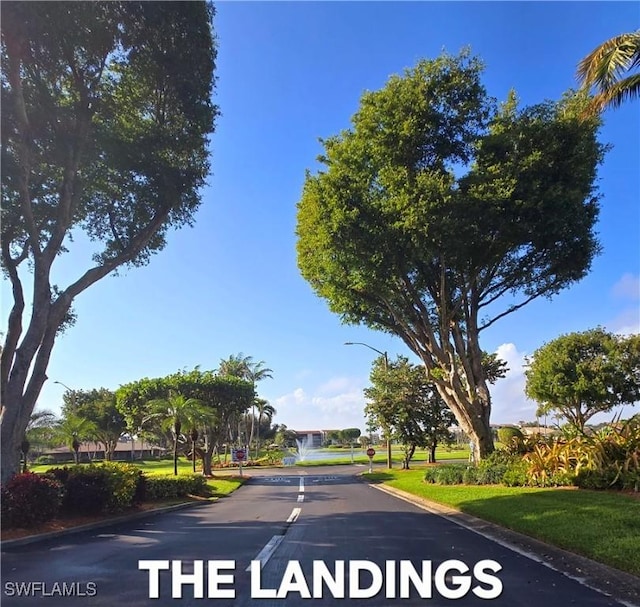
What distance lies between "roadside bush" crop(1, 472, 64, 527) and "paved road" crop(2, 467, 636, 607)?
87cm

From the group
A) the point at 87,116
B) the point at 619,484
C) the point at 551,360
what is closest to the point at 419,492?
the point at 619,484

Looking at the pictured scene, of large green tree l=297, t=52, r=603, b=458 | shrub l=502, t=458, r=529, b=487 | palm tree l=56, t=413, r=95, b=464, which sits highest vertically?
large green tree l=297, t=52, r=603, b=458

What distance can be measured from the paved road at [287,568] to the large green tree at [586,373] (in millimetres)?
29149

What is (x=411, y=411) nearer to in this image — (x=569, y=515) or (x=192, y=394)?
(x=192, y=394)

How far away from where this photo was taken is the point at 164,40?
15500mm

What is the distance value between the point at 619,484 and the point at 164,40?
18.1 meters

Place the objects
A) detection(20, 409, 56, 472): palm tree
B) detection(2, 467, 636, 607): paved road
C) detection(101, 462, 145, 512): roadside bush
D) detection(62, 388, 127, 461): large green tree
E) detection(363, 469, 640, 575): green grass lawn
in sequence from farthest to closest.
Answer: detection(62, 388, 127, 461): large green tree
detection(20, 409, 56, 472): palm tree
detection(101, 462, 145, 512): roadside bush
detection(363, 469, 640, 575): green grass lawn
detection(2, 467, 636, 607): paved road

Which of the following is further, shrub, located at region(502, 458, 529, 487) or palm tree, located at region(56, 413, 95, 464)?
palm tree, located at region(56, 413, 95, 464)

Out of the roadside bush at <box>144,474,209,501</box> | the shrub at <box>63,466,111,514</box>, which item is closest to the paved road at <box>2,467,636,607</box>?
the shrub at <box>63,466,111,514</box>

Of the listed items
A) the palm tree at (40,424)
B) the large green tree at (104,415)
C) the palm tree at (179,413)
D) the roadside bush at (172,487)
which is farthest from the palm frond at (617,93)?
the large green tree at (104,415)

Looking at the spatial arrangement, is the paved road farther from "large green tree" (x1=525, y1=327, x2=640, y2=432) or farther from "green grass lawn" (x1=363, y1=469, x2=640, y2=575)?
"large green tree" (x1=525, y1=327, x2=640, y2=432)

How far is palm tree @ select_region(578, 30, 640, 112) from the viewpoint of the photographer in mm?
12977

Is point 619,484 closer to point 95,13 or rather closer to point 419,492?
point 419,492

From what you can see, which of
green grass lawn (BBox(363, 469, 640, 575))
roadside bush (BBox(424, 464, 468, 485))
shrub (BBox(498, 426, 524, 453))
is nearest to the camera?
green grass lawn (BBox(363, 469, 640, 575))
